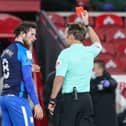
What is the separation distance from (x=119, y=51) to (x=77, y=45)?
16.7ft

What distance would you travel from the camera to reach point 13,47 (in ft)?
27.6

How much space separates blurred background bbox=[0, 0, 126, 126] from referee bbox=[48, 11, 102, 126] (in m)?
1.74

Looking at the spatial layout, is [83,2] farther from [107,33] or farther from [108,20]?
[107,33]

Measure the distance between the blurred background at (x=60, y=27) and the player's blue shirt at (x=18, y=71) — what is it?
6.83ft

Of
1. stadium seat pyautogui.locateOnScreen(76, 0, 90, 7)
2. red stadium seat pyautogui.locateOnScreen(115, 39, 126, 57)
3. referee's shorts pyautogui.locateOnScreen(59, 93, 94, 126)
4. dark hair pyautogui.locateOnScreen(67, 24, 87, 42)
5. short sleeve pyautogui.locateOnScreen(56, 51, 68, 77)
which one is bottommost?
referee's shorts pyautogui.locateOnScreen(59, 93, 94, 126)

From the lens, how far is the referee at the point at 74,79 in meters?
8.50

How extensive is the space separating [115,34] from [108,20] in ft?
1.67

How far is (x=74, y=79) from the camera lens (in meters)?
8.56

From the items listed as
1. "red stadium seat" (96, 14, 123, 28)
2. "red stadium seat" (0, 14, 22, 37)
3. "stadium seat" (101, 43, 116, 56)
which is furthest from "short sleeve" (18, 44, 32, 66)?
"red stadium seat" (96, 14, 123, 28)

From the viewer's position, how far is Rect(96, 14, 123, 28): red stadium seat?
1439cm

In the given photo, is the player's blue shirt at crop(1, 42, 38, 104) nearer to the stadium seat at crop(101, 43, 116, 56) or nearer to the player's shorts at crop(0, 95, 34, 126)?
the player's shorts at crop(0, 95, 34, 126)

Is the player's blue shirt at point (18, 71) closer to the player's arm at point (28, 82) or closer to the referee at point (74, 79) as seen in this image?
the player's arm at point (28, 82)

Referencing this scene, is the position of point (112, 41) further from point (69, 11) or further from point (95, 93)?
point (95, 93)

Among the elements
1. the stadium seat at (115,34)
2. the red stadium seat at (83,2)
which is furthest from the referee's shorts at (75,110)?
the red stadium seat at (83,2)
